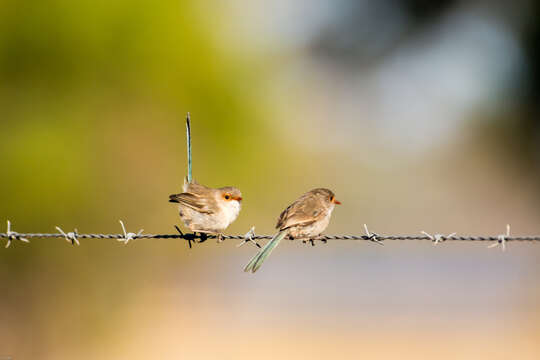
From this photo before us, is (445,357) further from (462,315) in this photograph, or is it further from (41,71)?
(41,71)

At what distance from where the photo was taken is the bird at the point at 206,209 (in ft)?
27.6

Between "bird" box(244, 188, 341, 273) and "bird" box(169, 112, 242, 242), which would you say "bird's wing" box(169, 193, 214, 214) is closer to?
"bird" box(169, 112, 242, 242)

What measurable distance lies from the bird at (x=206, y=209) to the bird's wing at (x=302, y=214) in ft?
2.26

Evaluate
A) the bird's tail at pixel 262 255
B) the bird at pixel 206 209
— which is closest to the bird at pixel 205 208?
the bird at pixel 206 209

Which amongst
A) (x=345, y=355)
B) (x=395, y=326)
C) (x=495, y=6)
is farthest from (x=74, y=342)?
(x=495, y=6)

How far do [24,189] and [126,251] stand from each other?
363 centimetres

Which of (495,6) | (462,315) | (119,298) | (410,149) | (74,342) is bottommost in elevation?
(74,342)

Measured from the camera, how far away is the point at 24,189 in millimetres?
14664

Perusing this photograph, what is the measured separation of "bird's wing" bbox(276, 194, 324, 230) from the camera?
26.8ft

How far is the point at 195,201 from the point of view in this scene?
27.7 feet

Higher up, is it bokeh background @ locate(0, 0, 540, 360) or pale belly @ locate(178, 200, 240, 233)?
bokeh background @ locate(0, 0, 540, 360)

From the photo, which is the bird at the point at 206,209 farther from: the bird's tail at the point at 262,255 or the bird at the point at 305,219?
the bird's tail at the point at 262,255

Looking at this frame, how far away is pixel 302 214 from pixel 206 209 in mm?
1142

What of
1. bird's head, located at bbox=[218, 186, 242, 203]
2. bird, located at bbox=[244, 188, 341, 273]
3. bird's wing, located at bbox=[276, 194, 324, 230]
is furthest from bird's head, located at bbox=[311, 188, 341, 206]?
bird's head, located at bbox=[218, 186, 242, 203]
